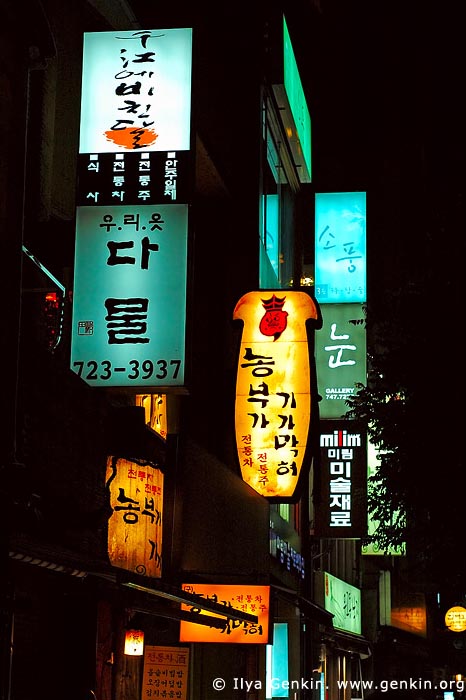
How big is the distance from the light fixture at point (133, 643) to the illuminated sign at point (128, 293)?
17.0 feet

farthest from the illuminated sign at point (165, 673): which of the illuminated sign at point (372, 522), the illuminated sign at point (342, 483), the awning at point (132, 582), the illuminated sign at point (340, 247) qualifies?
the illuminated sign at point (372, 522)

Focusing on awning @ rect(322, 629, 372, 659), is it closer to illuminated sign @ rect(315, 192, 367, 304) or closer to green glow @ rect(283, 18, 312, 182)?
illuminated sign @ rect(315, 192, 367, 304)

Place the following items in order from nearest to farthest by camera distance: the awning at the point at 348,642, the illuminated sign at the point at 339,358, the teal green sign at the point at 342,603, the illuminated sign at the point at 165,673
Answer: the illuminated sign at the point at 165,673 → the illuminated sign at the point at 339,358 → the awning at the point at 348,642 → the teal green sign at the point at 342,603

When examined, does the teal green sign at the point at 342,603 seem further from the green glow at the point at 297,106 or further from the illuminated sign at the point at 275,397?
the illuminated sign at the point at 275,397

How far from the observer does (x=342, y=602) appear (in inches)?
1500

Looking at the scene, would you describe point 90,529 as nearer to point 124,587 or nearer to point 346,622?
point 124,587

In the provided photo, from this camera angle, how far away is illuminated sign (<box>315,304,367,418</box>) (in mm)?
28438

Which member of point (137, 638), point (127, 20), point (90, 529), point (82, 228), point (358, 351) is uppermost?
point (127, 20)

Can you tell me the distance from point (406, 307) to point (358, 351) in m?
9.33

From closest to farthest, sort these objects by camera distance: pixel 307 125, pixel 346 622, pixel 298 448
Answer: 1. pixel 298 448
2. pixel 307 125
3. pixel 346 622

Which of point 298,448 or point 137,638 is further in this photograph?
point 298,448

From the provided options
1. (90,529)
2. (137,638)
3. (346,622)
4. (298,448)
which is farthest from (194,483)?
(346,622)

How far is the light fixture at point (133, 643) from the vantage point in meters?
17.3

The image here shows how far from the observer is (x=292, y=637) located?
28.8 metres
